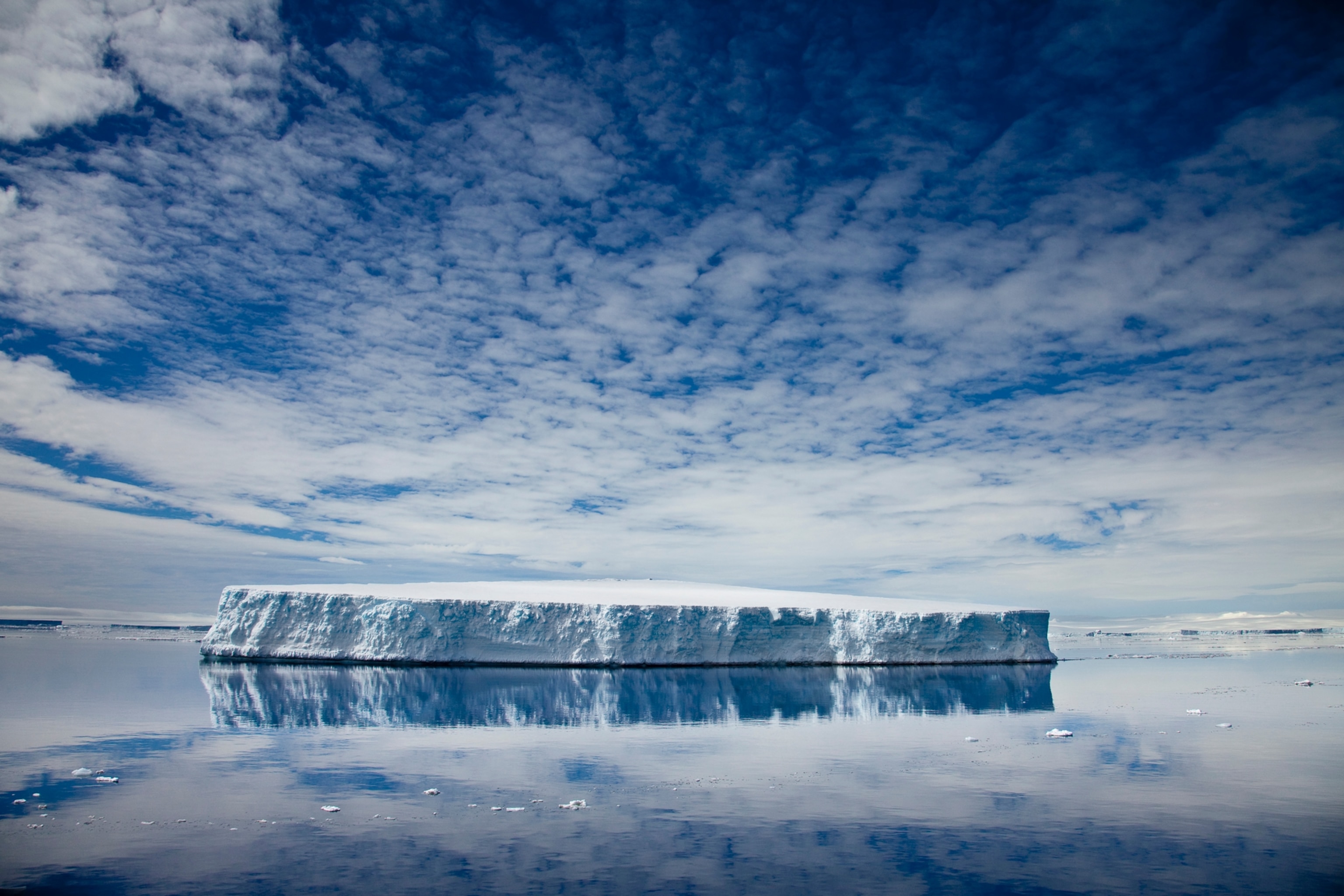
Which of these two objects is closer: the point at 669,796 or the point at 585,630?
the point at 669,796

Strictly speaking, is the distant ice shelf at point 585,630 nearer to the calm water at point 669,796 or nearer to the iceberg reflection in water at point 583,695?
the iceberg reflection in water at point 583,695

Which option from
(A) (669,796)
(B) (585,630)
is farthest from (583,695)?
(A) (669,796)

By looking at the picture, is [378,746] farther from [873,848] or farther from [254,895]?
[873,848]

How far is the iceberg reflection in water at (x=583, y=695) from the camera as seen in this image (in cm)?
1089

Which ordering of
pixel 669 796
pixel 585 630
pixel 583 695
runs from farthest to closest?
pixel 585 630
pixel 583 695
pixel 669 796

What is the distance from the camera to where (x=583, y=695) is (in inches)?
567

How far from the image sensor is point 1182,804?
5773 mm

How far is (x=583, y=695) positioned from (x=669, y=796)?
8756 millimetres

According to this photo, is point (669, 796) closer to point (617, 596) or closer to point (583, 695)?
point (583, 695)

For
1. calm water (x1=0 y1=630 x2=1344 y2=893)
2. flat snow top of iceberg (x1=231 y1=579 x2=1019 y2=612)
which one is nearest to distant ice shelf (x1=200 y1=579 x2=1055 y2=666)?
flat snow top of iceberg (x1=231 y1=579 x2=1019 y2=612)

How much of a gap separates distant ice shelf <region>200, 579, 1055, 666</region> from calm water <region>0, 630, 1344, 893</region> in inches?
334

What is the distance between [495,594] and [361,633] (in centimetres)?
405

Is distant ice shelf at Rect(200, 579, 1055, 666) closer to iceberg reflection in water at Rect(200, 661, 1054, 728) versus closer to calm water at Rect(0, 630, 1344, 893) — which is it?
iceberg reflection in water at Rect(200, 661, 1054, 728)

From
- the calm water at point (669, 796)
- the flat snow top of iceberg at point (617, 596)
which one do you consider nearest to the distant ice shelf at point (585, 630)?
the flat snow top of iceberg at point (617, 596)
